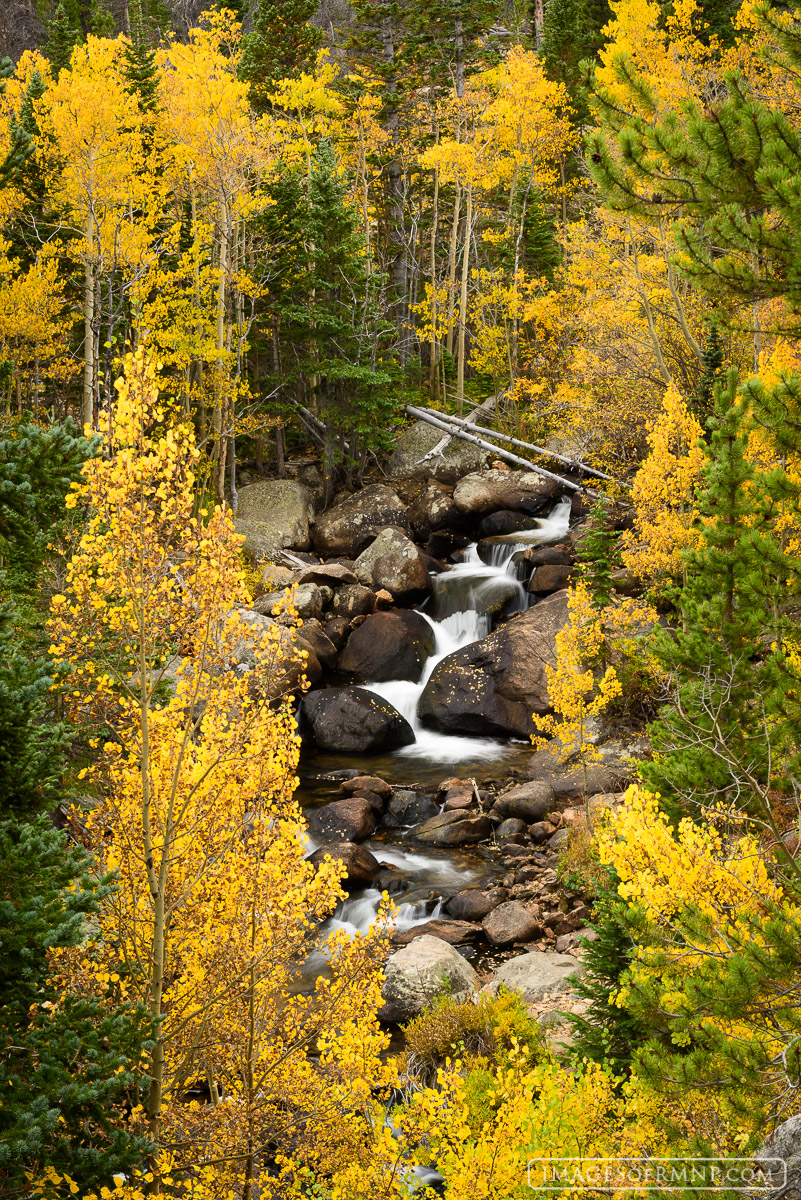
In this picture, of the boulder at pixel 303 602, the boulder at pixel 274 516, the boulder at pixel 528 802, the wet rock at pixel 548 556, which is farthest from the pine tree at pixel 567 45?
the boulder at pixel 528 802

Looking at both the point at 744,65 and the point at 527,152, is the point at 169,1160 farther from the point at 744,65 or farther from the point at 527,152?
the point at 527,152

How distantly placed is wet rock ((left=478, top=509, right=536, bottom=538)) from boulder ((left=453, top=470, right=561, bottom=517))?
0.36 meters

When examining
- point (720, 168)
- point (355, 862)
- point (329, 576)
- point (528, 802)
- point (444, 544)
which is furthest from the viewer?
point (444, 544)

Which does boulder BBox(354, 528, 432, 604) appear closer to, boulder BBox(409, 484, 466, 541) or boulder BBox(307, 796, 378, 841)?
boulder BBox(409, 484, 466, 541)

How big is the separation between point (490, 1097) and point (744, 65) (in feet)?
76.5

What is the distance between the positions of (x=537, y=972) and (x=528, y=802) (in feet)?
16.1

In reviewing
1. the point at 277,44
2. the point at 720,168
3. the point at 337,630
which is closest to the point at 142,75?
the point at 277,44

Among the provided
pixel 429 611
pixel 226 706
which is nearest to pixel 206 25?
pixel 429 611

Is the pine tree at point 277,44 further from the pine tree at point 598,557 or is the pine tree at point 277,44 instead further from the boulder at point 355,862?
the boulder at point 355,862

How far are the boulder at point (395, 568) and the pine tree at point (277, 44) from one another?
1550 cm

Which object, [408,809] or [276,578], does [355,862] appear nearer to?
[408,809]

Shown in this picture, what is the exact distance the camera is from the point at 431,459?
90.6 ft

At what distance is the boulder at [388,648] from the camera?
2077 cm

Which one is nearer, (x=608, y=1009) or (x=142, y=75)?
(x=608, y=1009)
